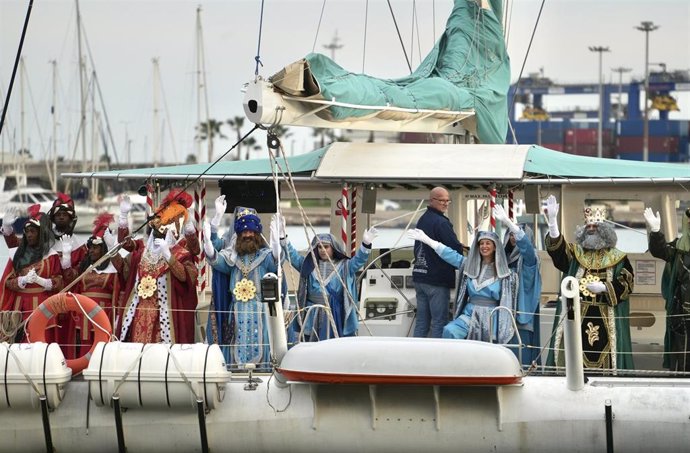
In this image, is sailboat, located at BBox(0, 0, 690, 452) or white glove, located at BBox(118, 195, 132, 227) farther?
white glove, located at BBox(118, 195, 132, 227)

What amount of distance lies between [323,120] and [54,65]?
43.9 m

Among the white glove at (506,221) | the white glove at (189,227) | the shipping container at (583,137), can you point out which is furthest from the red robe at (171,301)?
the shipping container at (583,137)

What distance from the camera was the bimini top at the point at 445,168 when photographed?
13.0m

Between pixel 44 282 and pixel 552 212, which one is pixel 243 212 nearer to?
pixel 44 282

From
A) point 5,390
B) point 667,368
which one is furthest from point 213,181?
point 667,368

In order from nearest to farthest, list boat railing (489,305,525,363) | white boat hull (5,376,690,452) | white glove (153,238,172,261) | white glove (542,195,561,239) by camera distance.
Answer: white boat hull (5,376,690,452), boat railing (489,305,525,363), white glove (542,195,561,239), white glove (153,238,172,261)

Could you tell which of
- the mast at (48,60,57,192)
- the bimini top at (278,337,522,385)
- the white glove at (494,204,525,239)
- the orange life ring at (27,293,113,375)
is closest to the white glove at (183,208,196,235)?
the orange life ring at (27,293,113,375)

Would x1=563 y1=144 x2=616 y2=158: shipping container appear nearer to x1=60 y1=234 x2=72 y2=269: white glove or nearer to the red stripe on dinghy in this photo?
x1=60 y1=234 x2=72 y2=269: white glove

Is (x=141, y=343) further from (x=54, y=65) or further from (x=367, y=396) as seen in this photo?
(x=54, y=65)

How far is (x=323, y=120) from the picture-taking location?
12.0 metres

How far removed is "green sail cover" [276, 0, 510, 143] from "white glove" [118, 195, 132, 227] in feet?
6.23

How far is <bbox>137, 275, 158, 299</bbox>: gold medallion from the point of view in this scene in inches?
487

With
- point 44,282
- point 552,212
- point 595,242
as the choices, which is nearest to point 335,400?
point 552,212

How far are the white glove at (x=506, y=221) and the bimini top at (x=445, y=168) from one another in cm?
109
